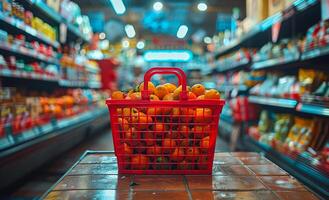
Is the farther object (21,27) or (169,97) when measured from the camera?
(21,27)

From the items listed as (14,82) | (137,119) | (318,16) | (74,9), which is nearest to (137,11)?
(74,9)

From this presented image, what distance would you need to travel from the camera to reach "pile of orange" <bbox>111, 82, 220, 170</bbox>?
127 cm

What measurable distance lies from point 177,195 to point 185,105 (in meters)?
0.35

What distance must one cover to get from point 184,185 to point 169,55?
13.1 m

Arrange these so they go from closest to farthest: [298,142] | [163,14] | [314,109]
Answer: [314,109]
[298,142]
[163,14]

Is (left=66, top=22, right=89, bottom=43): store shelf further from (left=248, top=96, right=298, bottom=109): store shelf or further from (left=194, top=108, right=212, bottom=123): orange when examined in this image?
(left=194, top=108, right=212, bottom=123): orange

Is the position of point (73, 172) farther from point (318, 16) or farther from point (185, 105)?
point (318, 16)

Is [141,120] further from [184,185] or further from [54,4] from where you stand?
[54,4]

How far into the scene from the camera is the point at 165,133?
1.29 meters

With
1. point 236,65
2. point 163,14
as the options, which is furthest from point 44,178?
point 163,14

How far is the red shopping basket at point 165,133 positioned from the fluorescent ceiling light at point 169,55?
42.0 ft

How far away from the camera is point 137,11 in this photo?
13.1 metres

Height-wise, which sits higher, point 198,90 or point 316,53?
point 316,53

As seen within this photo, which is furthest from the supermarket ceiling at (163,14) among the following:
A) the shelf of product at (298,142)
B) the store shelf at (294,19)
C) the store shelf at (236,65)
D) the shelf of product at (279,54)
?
the shelf of product at (298,142)
